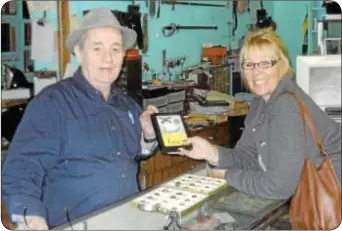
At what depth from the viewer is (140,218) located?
0.83 m

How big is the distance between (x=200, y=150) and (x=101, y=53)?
0.98 feet

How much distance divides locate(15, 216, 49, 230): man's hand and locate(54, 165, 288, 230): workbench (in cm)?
4

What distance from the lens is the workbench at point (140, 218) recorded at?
2.66 feet

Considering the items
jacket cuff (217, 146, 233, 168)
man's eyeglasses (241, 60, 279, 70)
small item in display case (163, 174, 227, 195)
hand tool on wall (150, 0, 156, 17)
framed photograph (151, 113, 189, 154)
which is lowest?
small item in display case (163, 174, 227, 195)

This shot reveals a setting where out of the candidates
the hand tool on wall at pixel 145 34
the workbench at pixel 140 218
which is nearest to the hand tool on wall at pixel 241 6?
the hand tool on wall at pixel 145 34

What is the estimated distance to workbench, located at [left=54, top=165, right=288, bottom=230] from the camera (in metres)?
0.81

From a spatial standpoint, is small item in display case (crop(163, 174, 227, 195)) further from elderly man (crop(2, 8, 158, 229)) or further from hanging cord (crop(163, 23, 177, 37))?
hanging cord (crop(163, 23, 177, 37))

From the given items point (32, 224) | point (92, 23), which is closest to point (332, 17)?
point (92, 23)

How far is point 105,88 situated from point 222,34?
1.05 feet

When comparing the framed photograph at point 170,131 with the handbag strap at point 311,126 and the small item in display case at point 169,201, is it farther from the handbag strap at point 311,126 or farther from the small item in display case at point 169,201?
the handbag strap at point 311,126

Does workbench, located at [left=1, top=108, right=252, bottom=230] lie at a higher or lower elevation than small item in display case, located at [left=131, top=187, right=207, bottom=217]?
higher

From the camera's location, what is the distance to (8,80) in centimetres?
91

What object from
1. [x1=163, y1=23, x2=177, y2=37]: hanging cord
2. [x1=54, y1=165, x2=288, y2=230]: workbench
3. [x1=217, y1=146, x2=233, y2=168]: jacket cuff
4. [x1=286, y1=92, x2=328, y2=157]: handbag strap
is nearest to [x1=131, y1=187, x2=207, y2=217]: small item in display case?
[x1=54, y1=165, x2=288, y2=230]: workbench

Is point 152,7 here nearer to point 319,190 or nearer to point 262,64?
point 262,64
